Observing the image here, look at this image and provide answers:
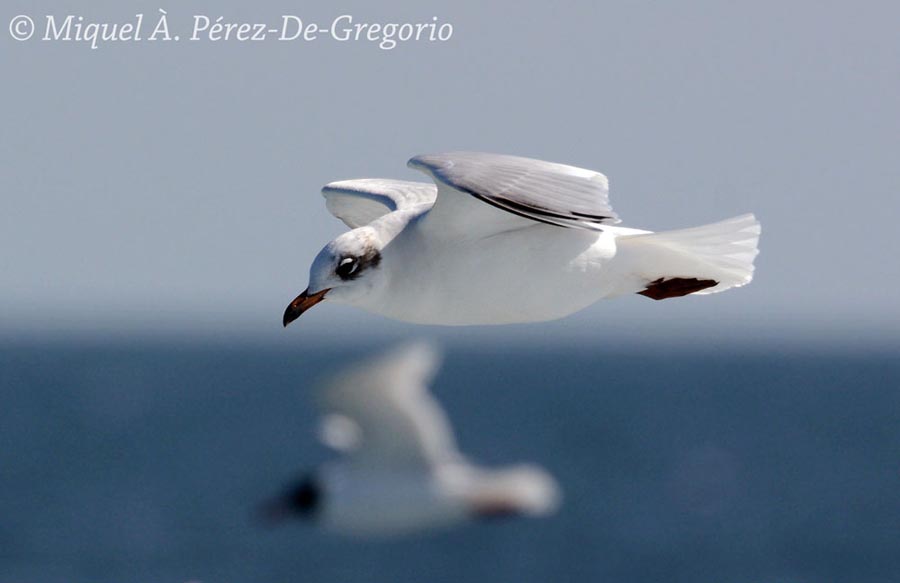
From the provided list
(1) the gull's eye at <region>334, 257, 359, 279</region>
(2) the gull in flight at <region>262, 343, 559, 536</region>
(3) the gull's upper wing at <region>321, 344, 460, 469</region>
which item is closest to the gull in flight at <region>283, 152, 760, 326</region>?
(1) the gull's eye at <region>334, 257, 359, 279</region>

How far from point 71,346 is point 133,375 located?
33631mm

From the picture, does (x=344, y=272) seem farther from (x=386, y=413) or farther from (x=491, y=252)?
(x=386, y=413)

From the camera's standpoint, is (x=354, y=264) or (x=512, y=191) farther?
(x=354, y=264)

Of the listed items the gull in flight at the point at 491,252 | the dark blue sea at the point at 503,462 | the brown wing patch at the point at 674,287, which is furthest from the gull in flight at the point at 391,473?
the dark blue sea at the point at 503,462

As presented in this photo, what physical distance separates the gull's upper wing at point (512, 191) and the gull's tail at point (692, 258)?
2.23 ft

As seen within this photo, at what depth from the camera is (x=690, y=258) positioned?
908cm

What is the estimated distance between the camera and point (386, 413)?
599 inches

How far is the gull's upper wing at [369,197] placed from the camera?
9.54 m

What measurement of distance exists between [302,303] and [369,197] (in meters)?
1.71

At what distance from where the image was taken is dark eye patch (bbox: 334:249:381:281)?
809 cm

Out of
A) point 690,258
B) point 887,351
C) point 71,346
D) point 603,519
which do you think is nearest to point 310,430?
point 603,519

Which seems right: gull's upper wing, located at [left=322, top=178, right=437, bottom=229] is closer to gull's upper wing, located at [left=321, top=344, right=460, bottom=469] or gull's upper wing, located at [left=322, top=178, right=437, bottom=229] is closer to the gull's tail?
the gull's tail

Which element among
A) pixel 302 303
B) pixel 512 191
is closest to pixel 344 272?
pixel 302 303

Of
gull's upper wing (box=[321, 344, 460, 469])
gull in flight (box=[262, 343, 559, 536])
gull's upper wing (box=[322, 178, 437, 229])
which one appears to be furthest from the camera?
gull in flight (box=[262, 343, 559, 536])
